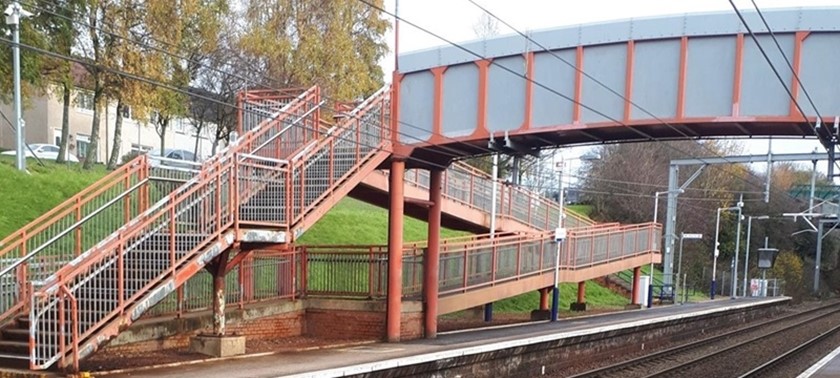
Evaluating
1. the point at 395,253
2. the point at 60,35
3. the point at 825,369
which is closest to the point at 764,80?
the point at 395,253

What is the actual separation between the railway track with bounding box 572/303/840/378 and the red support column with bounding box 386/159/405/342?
13.3ft

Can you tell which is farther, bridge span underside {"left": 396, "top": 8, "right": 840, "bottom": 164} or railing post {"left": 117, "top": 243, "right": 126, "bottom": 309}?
bridge span underside {"left": 396, "top": 8, "right": 840, "bottom": 164}

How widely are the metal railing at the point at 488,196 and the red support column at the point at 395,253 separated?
1.54 metres

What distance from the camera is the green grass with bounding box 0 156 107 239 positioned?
18719 millimetres

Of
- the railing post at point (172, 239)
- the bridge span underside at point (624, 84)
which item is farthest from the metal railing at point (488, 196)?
the railing post at point (172, 239)

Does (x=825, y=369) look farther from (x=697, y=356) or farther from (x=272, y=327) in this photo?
(x=272, y=327)

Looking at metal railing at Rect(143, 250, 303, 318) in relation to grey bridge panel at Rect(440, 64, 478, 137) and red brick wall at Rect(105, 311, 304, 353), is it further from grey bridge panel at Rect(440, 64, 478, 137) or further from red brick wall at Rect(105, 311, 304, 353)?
grey bridge panel at Rect(440, 64, 478, 137)

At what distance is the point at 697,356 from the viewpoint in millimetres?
19688

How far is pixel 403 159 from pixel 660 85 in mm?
5680

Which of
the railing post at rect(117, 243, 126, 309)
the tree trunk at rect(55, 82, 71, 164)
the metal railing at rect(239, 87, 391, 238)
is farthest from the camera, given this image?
the tree trunk at rect(55, 82, 71, 164)

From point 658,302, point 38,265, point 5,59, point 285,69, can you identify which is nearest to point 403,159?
point 38,265

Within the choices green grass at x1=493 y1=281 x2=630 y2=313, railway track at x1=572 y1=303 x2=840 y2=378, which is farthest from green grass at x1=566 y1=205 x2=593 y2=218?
railway track at x1=572 y1=303 x2=840 y2=378

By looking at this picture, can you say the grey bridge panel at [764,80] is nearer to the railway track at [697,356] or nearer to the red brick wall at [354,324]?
the railway track at [697,356]

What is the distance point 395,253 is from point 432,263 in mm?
1242
